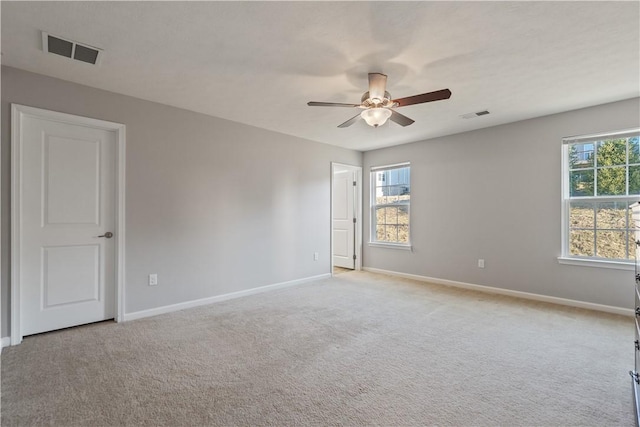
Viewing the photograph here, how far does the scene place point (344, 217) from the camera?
635cm

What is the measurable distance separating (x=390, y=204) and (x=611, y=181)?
3.05 meters

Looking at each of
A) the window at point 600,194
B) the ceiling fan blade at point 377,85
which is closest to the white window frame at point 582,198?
the window at point 600,194

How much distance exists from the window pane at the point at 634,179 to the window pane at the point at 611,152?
118 mm

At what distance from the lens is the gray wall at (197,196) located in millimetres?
3049

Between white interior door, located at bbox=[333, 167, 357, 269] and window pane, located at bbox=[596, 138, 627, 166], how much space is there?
3654 mm

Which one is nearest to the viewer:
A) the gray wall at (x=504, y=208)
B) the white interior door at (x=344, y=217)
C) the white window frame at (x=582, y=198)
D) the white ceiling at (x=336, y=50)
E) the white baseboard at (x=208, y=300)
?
the white ceiling at (x=336, y=50)

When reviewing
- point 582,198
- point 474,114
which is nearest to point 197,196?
Result: point 474,114

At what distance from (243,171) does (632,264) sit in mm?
4773

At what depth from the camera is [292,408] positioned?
6.00 ft

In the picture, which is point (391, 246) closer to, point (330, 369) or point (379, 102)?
point (379, 102)

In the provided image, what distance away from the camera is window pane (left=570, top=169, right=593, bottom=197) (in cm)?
376

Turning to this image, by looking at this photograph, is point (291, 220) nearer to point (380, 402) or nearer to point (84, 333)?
point (84, 333)

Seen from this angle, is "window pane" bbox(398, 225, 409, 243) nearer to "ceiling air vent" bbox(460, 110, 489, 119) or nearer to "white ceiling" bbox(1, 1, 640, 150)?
"ceiling air vent" bbox(460, 110, 489, 119)

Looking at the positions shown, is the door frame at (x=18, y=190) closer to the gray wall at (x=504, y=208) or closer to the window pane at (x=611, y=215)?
the gray wall at (x=504, y=208)
